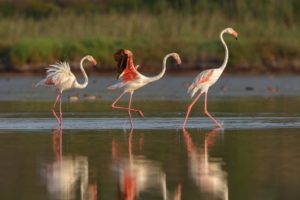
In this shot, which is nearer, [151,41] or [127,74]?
[127,74]

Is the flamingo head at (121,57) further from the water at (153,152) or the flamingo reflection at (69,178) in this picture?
the flamingo reflection at (69,178)

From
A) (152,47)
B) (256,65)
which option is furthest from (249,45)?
(152,47)

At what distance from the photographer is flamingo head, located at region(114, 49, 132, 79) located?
774 inches

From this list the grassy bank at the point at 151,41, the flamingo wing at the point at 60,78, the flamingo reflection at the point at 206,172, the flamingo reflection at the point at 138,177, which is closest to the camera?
the flamingo reflection at the point at 138,177

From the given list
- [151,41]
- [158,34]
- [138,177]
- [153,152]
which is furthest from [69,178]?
[158,34]

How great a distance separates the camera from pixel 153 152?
1481cm

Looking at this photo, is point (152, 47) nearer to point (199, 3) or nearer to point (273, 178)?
point (199, 3)

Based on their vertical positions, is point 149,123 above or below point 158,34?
below

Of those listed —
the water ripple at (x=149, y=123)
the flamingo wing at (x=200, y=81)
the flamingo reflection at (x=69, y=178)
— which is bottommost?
the flamingo reflection at (x=69, y=178)

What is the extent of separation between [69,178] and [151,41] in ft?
80.8

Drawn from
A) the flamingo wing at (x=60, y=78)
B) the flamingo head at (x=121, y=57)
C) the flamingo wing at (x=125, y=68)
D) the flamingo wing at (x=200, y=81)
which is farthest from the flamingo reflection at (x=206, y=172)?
the flamingo wing at (x=60, y=78)

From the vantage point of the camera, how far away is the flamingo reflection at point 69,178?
11.5m

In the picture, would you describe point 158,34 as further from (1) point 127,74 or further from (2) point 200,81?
(2) point 200,81

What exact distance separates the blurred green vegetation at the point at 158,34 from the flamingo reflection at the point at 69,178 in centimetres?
2044
